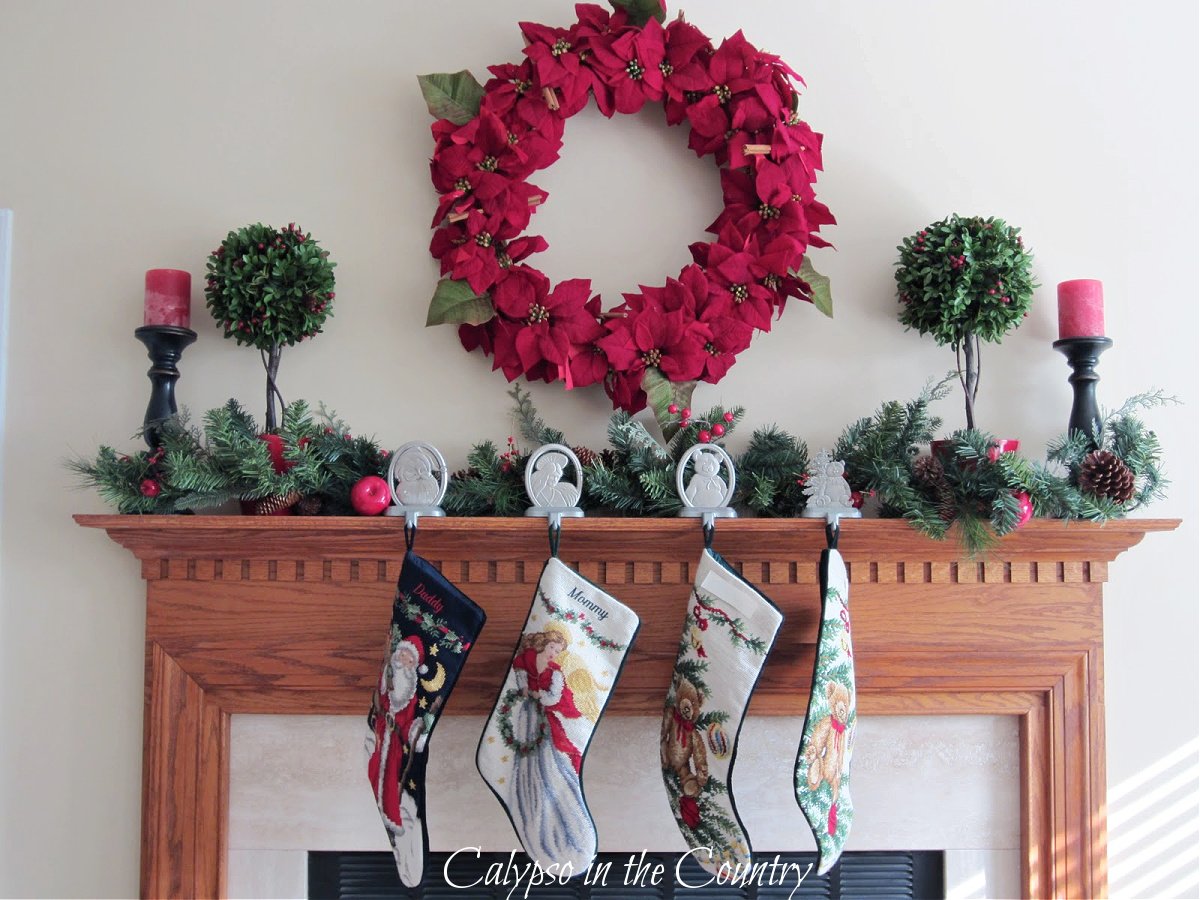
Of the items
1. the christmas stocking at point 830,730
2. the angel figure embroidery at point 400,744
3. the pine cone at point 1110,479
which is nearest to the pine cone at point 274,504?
the angel figure embroidery at point 400,744

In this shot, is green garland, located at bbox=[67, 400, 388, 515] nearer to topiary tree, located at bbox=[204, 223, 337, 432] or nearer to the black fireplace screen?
topiary tree, located at bbox=[204, 223, 337, 432]

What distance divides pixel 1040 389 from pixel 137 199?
1.40m

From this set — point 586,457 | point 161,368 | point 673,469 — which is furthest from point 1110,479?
point 161,368

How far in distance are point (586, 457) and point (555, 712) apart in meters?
0.35

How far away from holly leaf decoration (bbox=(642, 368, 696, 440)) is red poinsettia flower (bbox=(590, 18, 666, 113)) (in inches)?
16.4

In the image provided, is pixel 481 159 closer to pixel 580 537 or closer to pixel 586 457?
pixel 586 457

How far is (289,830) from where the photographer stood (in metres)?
1.23

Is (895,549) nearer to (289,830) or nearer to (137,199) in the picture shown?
(289,830)

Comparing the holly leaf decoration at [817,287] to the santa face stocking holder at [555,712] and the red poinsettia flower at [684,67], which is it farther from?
the santa face stocking holder at [555,712]

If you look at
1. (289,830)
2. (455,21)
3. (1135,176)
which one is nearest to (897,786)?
(289,830)

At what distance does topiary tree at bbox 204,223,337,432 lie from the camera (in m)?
1.19

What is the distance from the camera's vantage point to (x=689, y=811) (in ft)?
3.54

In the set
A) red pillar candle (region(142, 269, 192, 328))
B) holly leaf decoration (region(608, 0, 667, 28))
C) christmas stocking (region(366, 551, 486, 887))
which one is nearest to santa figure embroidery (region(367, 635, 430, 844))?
christmas stocking (region(366, 551, 486, 887))

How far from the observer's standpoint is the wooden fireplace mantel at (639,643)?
1.20 metres
